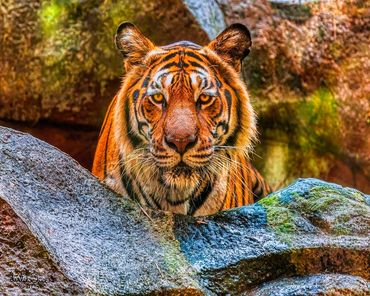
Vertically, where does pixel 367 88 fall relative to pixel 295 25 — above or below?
below

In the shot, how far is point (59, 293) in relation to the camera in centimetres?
216

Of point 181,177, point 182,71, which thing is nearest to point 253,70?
point 182,71

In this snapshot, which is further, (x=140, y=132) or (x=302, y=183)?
(x=140, y=132)

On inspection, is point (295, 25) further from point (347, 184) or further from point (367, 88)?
point (347, 184)

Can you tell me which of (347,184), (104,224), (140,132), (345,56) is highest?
(345,56)

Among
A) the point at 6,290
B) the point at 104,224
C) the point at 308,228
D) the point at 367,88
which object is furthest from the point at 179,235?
the point at 367,88

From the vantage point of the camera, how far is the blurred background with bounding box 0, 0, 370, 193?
620 cm

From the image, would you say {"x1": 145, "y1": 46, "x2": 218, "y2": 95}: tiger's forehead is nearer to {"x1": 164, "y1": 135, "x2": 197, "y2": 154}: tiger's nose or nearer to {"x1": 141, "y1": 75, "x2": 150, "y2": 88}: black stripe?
{"x1": 141, "y1": 75, "x2": 150, "y2": 88}: black stripe

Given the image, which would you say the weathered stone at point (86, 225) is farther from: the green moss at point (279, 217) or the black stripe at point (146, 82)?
the black stripe at point (146, 82)

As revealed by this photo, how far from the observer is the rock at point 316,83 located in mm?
6578

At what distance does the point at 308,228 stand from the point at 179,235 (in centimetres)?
48

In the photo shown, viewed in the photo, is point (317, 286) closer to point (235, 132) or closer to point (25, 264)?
point (25, 264)

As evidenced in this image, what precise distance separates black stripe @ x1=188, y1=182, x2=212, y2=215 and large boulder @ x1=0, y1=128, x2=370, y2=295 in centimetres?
51

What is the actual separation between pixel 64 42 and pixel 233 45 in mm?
2828
